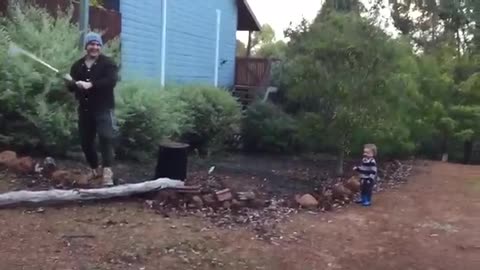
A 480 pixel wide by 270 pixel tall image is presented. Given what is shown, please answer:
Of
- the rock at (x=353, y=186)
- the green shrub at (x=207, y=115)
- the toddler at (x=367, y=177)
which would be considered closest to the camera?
the toddler at (x=367, y=177)

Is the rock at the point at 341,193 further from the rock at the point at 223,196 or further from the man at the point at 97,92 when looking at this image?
the man at the point at 97,92

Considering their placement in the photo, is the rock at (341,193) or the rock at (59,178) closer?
the rock at (59,178)

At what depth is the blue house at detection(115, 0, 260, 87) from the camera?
1542 cm

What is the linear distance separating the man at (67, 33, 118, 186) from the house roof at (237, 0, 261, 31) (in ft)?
49.6

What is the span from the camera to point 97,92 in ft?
24.0

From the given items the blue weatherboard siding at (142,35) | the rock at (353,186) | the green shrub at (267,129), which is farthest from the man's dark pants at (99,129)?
the green shrub at (267,129)

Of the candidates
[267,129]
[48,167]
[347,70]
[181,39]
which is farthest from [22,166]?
[181,39]

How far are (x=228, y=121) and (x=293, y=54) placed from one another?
2147mm

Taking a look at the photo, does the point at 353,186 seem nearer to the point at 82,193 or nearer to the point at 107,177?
the point at 107,177

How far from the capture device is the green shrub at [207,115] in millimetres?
12867

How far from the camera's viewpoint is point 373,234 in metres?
7.16

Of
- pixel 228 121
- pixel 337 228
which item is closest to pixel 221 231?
pixel 337 228

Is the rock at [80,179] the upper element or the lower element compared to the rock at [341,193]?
upper

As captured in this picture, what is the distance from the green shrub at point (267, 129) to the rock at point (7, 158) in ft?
24.1
